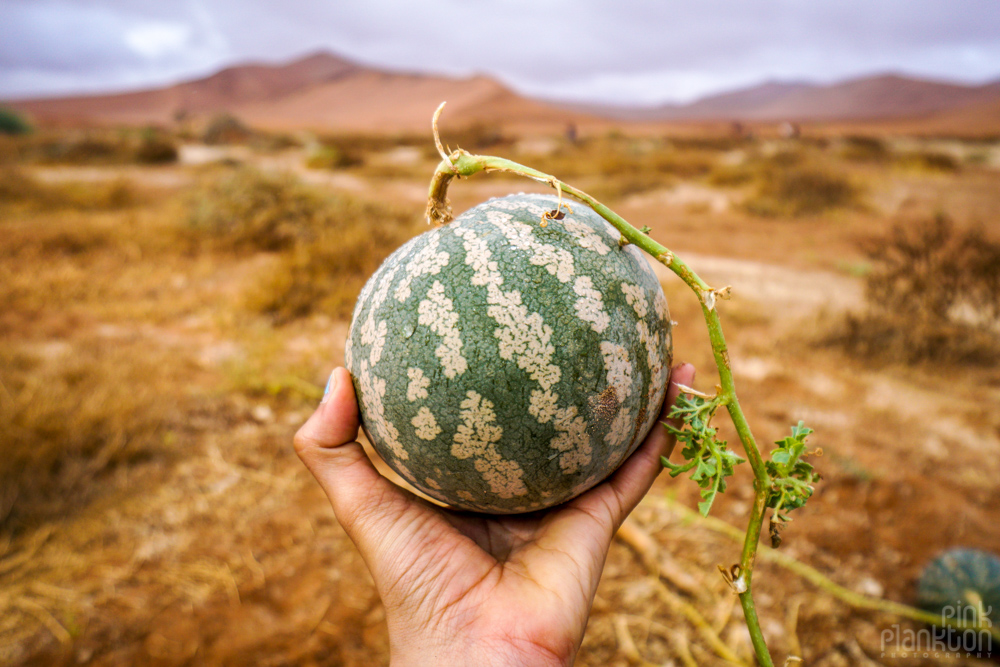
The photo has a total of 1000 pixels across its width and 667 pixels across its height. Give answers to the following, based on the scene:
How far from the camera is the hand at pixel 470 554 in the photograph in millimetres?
1717

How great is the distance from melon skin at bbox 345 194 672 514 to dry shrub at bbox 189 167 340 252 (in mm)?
7392

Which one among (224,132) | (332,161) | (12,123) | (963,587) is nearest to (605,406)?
(963,587)

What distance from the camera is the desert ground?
2.85m

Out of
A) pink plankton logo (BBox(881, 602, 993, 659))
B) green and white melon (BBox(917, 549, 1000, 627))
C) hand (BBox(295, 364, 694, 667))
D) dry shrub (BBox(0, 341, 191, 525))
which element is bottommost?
pink plankton logo (BBox(881, 602, 993, 659))

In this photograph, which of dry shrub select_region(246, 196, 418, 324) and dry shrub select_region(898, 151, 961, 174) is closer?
dry shrub select_region(246, 196, 418, 324)

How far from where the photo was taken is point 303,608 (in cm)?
291

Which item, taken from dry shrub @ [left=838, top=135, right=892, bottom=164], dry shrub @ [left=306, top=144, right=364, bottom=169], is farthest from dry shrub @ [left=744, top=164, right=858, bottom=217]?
dry shrub @ [left=306, top=144, right=364, bottom=169]

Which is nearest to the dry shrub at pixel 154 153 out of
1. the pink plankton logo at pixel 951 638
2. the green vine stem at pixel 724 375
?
the green vine stem at pixel 724 375

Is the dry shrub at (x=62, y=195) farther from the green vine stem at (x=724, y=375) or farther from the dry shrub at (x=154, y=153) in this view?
the green vine stem at (x=724, y=375)

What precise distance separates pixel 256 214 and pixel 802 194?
12843 mm

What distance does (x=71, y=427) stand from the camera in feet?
12.3

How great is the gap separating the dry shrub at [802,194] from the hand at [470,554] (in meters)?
13.0

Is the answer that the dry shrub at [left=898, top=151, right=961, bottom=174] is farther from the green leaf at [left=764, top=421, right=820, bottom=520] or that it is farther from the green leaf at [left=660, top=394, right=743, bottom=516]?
the green leaf at [left=660, top=394, right=743, bottom=516]

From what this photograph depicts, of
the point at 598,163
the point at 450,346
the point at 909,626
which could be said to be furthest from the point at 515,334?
the point at 598,163
